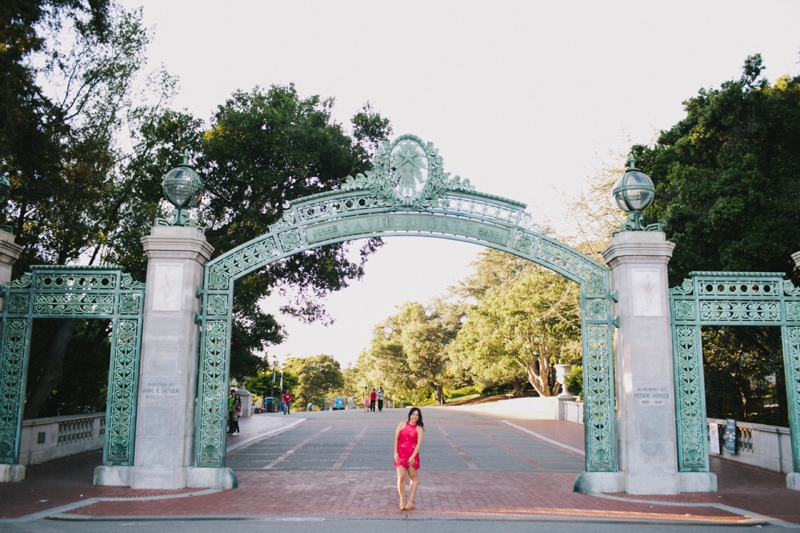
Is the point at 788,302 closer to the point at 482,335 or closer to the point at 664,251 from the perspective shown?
the point at 664,251

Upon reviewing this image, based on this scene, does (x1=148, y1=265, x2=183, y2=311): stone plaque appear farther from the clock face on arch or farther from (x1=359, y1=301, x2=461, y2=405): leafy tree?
(x1=359, y1=301, x2=461, y2=405): leafy tree

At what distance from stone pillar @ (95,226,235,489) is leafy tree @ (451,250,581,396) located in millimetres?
18368

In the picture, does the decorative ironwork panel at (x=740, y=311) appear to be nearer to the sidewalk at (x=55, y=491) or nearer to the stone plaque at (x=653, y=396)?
the stone plaque at (x=653, y=396)

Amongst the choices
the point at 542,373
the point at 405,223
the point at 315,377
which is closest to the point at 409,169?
the point at 405,223

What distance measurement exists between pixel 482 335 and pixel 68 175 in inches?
994

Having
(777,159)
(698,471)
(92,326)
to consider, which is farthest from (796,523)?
(92,326)

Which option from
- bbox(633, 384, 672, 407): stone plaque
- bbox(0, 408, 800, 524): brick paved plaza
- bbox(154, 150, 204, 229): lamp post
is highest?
bbox(154, 150, 204, 229): lamp post

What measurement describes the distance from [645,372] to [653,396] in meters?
0.37

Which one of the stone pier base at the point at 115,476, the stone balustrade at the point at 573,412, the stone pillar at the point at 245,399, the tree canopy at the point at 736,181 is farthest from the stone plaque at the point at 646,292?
the stone pillar at the point at 245,399

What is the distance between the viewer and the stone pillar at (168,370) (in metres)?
9.81

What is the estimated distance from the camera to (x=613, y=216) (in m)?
22.2

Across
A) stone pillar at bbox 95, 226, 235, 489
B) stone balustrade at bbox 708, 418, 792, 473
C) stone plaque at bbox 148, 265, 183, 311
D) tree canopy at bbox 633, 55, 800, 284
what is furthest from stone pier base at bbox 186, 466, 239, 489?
tree canopy at bbox 633, 55, 800, 284

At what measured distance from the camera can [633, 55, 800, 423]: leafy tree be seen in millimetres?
14281

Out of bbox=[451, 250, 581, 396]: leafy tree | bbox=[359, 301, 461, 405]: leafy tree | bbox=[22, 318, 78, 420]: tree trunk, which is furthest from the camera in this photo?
bbox=[359, 301, 461, 405]: leafy tree
